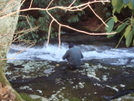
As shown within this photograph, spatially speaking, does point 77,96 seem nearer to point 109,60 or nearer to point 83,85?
point 83,85

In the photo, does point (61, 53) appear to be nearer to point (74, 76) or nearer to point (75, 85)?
point (74, 76)

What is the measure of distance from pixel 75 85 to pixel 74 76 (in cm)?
72

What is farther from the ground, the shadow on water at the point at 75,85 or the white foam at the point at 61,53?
the white foam at the point at 61,53

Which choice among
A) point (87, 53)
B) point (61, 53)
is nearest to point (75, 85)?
point (87, 53)

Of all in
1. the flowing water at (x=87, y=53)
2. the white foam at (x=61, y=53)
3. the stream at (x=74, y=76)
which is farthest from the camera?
the white foam at (x=61, y=53)

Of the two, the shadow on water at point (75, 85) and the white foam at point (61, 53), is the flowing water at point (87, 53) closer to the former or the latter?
the white foam at point (61, 53)

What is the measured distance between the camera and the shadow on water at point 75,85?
5270mm

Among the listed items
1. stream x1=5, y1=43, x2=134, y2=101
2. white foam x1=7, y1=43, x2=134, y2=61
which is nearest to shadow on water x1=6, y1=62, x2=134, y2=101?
stream x1=5, y1=43, x2=134, y2=101

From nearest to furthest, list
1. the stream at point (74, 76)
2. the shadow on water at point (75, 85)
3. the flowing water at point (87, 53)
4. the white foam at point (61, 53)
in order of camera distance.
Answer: the shadow on water at point (75, 85) → the stream at point (74, 76) → the flowing water at point (87, 53) → the white foam at point (61, 53)

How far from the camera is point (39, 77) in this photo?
647cm

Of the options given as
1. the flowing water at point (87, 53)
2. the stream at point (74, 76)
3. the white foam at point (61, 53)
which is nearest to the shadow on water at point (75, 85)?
the stream at point (74, 76)

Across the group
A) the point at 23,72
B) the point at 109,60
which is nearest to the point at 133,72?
the point at 109,60

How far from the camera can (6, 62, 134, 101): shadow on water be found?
5.27 metres

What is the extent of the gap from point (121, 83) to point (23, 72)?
330 cm
